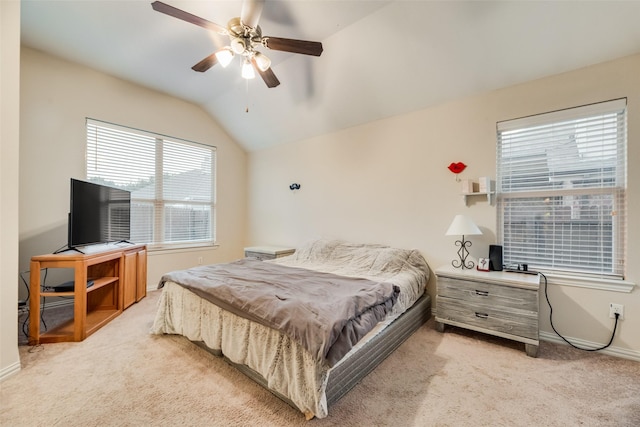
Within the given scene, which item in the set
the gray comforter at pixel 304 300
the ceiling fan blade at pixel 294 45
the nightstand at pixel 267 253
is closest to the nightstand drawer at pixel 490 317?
the gray comforter at pixel 304 300

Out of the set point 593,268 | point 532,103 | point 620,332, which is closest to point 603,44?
point 532,103

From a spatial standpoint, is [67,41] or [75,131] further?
[75,131]

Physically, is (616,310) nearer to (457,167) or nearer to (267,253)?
(457,167)

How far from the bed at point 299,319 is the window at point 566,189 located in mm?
1111

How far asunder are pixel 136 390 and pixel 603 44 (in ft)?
14.7

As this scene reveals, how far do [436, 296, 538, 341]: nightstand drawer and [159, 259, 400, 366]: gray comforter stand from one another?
30.5 inches

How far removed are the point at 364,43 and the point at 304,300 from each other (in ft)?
8.74

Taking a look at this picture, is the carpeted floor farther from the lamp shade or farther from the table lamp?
the lamp shade

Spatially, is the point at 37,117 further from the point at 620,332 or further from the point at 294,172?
the point at 620,332

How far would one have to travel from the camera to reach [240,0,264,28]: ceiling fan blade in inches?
73.1

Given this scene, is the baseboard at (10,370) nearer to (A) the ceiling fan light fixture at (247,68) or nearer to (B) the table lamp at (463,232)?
(A) the ceiling fan light fixture at (247,68)

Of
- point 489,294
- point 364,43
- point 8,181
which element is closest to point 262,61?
point 364,43

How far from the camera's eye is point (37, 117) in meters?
3.15

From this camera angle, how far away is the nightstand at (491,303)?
2219 millimetres
